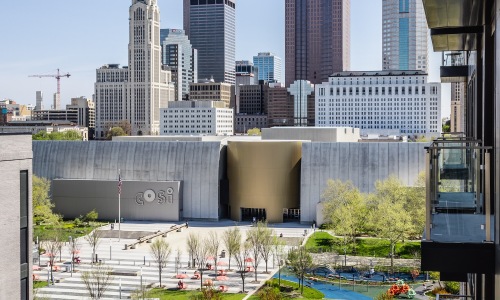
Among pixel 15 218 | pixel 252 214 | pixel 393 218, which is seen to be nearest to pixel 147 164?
pixel 252 214

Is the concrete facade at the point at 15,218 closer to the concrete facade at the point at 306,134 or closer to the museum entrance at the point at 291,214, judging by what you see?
the museum entrance at the point at 291,214

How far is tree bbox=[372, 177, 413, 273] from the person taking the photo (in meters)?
48.6

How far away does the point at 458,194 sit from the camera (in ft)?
32.1

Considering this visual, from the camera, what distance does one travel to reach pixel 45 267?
161ft

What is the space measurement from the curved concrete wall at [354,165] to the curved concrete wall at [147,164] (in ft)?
30.7

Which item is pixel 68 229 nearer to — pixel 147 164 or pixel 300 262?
pixel 147 164

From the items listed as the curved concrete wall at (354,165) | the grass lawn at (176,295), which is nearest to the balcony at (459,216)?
the grass lawn at (176,295)

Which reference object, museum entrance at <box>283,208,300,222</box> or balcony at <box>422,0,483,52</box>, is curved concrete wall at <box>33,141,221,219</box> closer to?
museum entrance at <box>283,208,300,222</box>

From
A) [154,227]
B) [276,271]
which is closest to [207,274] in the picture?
[276,271]

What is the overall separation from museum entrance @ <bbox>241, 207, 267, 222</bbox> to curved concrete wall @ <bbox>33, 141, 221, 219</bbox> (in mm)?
3098

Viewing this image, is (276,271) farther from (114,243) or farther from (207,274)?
A: (114,243)

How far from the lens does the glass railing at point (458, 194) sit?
7328mm

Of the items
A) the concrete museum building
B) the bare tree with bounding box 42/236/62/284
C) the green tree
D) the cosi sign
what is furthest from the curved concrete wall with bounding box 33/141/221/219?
the bare tree with bounding box 42/236/62/284

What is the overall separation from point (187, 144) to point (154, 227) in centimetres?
1035
